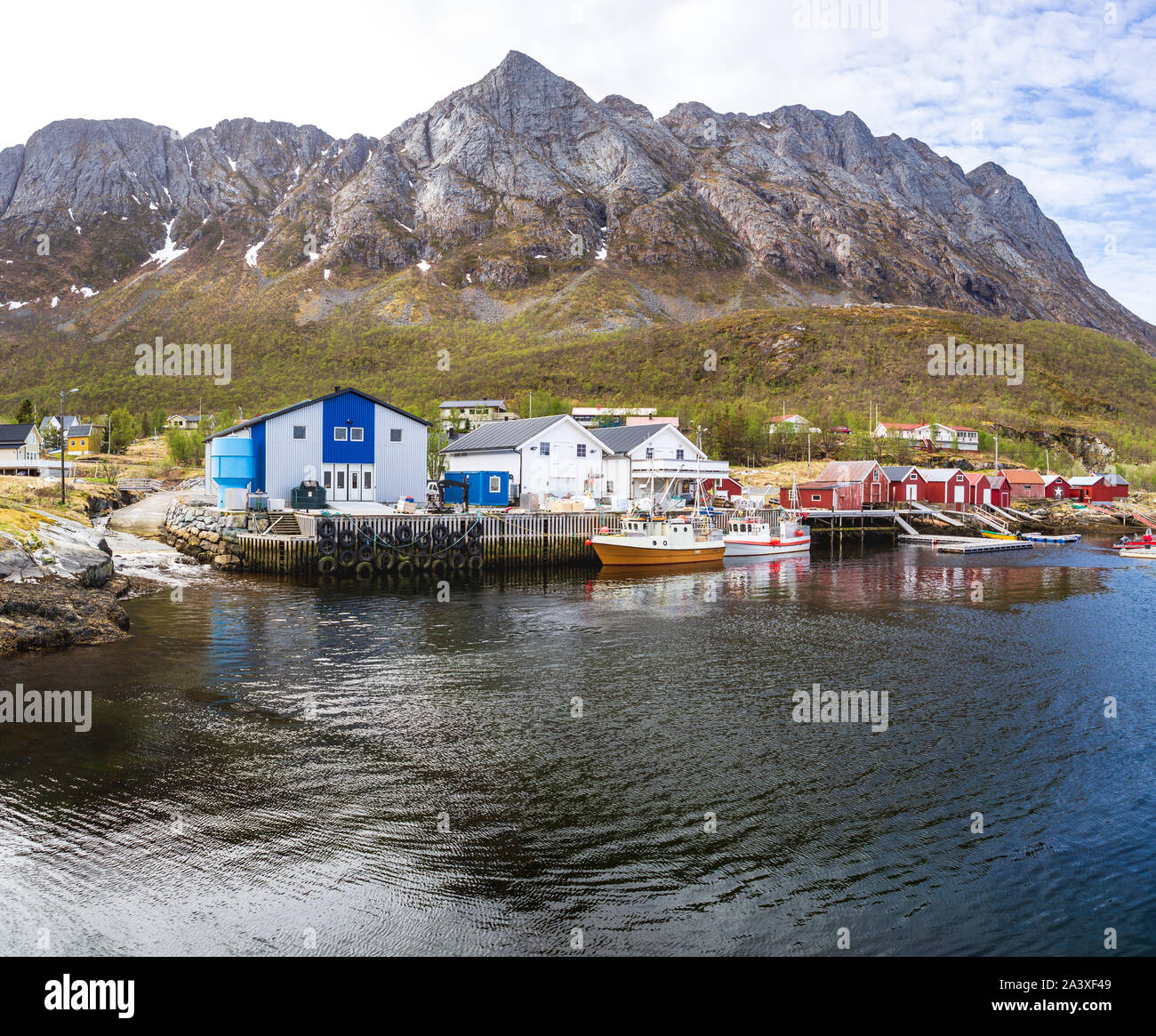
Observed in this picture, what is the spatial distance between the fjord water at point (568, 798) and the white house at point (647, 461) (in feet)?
125

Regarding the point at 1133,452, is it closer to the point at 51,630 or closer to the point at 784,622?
the point at 784,622

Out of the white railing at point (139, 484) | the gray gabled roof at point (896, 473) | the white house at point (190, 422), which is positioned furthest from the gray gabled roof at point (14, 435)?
the gray gabled roof at point (896, 473)

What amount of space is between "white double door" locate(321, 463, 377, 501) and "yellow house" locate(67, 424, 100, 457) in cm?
8041

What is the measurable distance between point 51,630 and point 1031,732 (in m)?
25.6

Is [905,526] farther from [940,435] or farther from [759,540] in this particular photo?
[940,435]

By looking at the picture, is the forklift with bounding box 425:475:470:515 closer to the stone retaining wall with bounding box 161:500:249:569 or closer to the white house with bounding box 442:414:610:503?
the white house with bounding box 442:414:610:503

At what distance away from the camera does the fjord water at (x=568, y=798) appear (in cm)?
1004

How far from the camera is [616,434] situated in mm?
69062

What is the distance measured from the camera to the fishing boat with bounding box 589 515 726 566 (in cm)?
4844

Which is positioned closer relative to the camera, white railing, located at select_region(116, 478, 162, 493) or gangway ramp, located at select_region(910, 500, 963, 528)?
white railing, located at select_region(116, 478, 162, 493)

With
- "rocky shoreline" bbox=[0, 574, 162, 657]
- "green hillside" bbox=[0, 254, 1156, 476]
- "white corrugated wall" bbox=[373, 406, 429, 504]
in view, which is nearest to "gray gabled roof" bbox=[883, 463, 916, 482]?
"green hillside" bbox=[0, 254, 1156, 476]

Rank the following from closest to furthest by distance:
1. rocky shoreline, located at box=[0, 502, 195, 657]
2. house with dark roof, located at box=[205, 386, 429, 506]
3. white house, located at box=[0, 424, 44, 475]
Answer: rocky shoreline, located at box=[0, 502, 195, 657], house with dark roof, located at box=[205, 386, 429, 506], white house, located at box=[0, 424, 44, 475]
